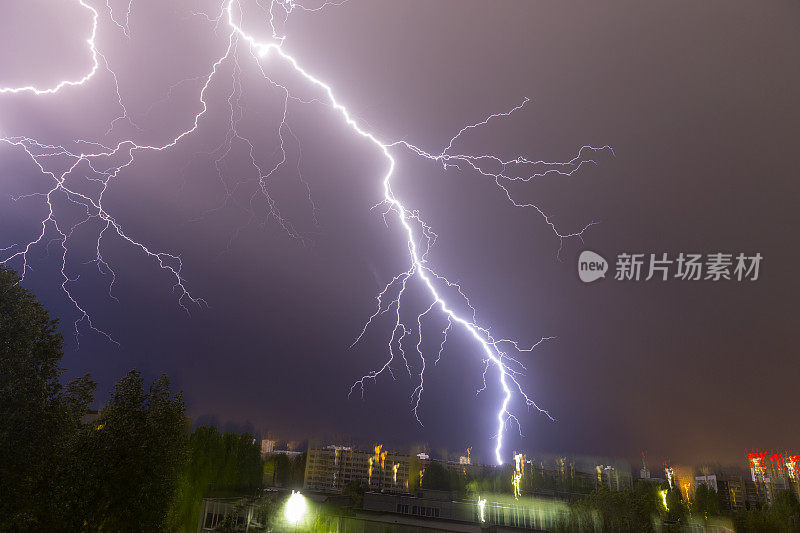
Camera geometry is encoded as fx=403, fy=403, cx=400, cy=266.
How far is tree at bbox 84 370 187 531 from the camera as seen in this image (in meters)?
6.62

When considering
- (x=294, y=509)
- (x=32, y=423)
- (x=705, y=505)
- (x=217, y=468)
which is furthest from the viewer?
(x=705, y=505)

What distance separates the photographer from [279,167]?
1387cm

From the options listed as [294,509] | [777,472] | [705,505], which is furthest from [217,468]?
[777,472]

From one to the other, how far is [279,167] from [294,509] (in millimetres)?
10489

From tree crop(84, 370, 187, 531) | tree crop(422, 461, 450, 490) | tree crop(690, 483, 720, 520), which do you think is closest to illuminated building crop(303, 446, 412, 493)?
tree crop(422, 461, 450, 490)

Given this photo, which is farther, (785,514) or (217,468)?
(785,514)

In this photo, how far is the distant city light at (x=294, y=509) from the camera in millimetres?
10867

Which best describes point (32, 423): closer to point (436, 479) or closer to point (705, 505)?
point (705, 505)

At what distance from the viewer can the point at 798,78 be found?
8234 mm

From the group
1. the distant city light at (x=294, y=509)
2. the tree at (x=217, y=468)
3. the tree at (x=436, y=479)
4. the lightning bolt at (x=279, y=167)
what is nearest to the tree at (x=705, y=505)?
the lightning bolt at (x=279, y=167)

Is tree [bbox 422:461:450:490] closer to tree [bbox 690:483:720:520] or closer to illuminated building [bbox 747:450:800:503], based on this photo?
tree [bbox 690:483:720:520]

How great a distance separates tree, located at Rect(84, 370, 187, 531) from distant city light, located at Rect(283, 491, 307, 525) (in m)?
4.21

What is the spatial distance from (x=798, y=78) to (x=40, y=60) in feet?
58.7

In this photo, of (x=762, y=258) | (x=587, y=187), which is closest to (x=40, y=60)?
(x=587, y=187)
